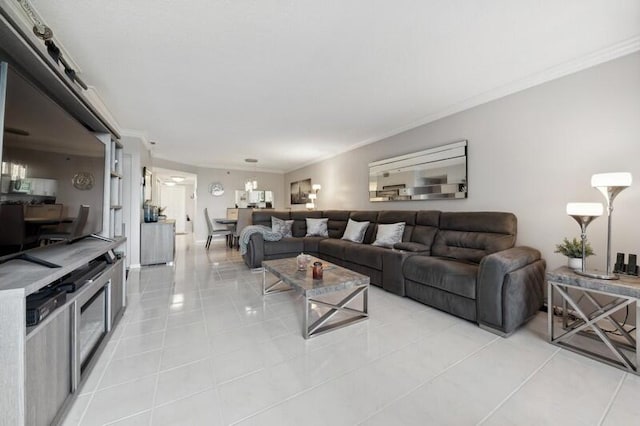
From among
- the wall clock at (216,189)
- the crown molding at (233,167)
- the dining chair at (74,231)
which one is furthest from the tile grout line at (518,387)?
the wall clock at (216,189)

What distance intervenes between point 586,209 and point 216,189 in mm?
7660

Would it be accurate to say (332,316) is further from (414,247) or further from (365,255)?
(414,247)

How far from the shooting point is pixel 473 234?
2834 mm

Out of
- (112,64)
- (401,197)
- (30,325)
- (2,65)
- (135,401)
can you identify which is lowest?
(135,401)

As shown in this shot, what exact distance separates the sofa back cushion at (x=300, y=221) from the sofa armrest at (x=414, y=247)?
235 cm

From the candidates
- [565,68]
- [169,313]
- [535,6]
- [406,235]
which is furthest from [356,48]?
[169,313]

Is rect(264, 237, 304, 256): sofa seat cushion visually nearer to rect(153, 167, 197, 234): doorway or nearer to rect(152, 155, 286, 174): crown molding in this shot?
rect(152, 155, 286, 174): crown molding

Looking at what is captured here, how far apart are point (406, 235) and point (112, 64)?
376cm

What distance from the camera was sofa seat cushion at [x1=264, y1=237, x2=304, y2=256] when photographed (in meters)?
4.16

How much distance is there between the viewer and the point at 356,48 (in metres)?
2.04

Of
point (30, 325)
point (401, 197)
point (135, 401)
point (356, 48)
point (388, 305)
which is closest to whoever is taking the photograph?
point (30, 325)

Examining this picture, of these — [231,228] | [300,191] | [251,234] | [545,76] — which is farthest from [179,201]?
[545,76]

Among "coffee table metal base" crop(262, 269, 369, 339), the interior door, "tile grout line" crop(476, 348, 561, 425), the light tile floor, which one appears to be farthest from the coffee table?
the interior door

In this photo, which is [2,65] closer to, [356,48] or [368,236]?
[356,48]
